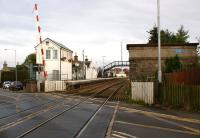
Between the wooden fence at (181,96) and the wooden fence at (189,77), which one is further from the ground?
the wooden fence at (189,77)

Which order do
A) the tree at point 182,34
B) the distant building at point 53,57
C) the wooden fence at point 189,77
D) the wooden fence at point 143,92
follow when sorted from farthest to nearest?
the tree at point 182,34, the distant building at point 53,57, the wooden fence at point 143,92, the wooden fence at point 189,77

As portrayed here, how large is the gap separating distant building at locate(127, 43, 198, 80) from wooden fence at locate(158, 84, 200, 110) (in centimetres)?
3429

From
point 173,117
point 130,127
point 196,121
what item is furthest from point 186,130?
point 173,117

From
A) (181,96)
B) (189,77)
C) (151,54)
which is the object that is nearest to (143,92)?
(189,77)

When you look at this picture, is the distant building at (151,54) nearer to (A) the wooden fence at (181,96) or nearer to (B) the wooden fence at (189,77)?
(B) the wooden fence at (189,77)

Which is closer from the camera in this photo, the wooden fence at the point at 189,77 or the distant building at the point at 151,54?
the wooden fence at the point at 189,77

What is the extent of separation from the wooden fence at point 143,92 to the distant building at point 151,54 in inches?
1159

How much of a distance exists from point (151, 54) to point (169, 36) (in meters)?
36.4

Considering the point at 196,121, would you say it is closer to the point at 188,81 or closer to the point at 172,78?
the point at 188,81

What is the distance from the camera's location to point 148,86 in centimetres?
2947

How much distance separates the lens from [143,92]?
30.5 metres

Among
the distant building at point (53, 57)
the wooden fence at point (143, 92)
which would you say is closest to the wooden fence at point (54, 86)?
the distant building at point (53, 57)

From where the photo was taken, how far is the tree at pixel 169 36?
89025 mm

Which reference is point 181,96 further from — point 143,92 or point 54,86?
point 54,86
